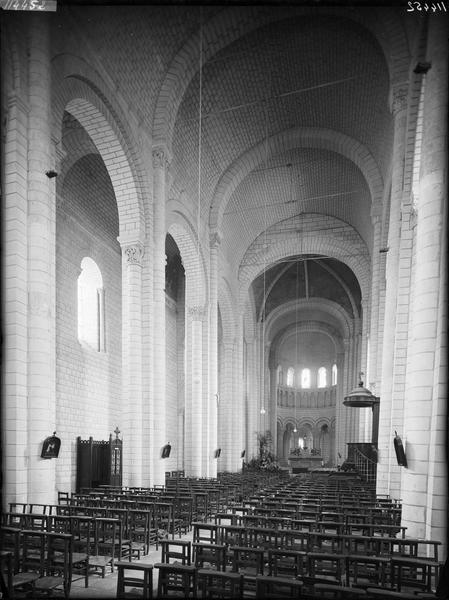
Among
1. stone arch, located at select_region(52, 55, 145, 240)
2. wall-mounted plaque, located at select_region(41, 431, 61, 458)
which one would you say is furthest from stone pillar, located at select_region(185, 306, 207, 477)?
wall-mounted plaque, located at select_region(41, 431, 61, 458)

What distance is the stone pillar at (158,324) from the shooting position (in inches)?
623

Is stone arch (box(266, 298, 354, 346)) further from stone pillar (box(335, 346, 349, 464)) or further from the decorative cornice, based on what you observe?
the decorative cornice

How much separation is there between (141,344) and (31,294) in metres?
6.05

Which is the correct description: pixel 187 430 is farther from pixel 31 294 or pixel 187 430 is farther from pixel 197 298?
pixel 31 294

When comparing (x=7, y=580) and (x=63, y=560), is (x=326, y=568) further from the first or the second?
(x=7, y=580)

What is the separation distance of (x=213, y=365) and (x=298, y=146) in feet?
35.6

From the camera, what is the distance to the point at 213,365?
23.2 m

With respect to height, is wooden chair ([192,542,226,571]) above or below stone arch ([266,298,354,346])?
below

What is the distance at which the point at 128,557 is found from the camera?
8055 mm

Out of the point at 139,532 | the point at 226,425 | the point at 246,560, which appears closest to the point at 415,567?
the point at 246,560

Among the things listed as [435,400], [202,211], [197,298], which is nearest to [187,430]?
[197,298]

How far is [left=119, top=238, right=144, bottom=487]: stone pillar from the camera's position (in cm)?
1507

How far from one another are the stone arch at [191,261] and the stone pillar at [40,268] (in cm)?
1048

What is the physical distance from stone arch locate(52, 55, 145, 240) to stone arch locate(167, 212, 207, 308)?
16.5ft
